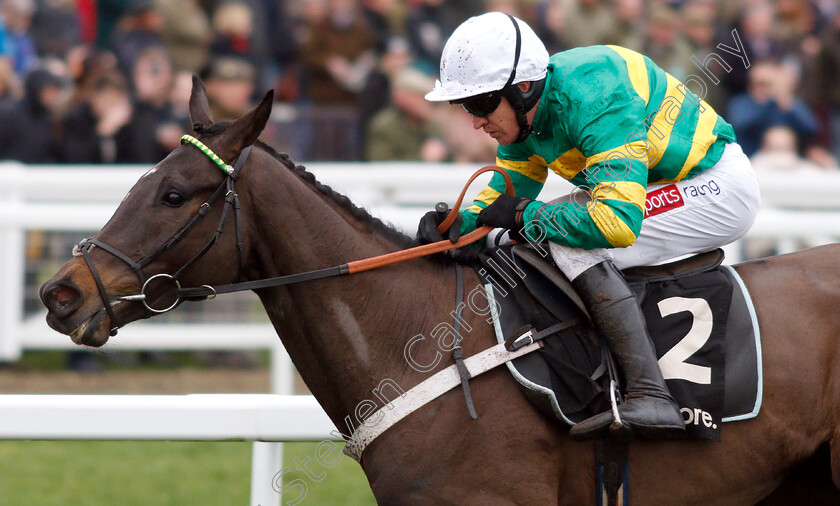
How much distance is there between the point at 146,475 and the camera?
5660 mm

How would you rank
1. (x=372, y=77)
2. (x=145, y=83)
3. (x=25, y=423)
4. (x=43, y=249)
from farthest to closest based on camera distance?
(x=372, y=77) → (x=145, y=83) → (x=43, y=249) → (x=25, y=423)

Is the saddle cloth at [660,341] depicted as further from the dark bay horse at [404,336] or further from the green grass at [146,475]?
the green grass at [146,475]

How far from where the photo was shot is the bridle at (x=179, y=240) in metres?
3.06

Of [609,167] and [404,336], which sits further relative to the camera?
[404,336]

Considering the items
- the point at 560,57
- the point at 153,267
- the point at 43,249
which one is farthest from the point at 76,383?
the point at 560,57

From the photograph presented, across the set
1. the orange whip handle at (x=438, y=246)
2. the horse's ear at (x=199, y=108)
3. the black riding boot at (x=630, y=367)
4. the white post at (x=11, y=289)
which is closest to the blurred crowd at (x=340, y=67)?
the white post at (x=11, y=289)

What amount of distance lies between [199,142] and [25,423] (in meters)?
1.36

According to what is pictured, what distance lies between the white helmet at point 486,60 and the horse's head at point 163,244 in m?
0.59

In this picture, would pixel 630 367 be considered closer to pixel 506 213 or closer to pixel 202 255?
pixel 506 213

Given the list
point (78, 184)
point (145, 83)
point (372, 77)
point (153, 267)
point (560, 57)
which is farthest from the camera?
point (372, 77)

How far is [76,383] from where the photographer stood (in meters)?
6.59

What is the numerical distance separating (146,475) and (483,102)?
133 inches

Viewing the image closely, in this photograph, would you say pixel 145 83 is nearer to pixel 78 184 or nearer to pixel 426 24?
pixel 78 184

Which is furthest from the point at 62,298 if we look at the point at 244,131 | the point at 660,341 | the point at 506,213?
the point at 660,341
